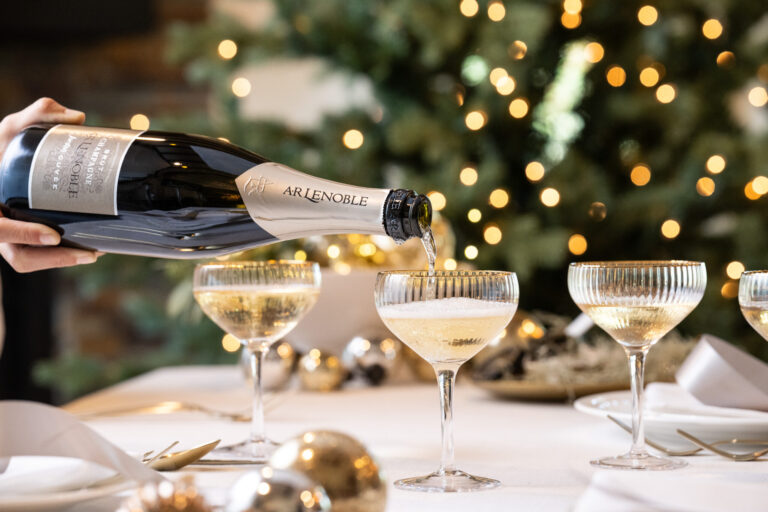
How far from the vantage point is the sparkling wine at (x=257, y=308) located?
3.28ft

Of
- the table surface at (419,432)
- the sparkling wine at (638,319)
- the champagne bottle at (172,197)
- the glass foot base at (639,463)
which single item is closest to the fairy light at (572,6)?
the table surface at (419,432)

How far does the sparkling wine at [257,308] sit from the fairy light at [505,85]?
1426mm

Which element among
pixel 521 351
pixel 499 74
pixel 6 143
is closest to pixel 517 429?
pixel 521 351

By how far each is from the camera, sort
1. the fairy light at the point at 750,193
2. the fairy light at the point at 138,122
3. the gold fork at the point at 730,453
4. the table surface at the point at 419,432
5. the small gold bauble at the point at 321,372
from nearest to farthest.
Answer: the table surface at the point at 419,432, the gold fork at the point at 730,453, the small gold bauble at the point at 321,372, the fairy light at the point at 138,122, the fairy light at the point at 750,193

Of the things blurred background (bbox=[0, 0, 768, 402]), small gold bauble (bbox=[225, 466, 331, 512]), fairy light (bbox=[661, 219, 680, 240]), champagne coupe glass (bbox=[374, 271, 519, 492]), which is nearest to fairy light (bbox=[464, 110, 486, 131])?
blurred background (bbox=[0, 0, 768, 402])

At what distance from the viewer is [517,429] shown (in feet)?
3.46

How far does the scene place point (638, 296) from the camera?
2.83ft

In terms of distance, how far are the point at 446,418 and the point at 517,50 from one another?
1.69 meters

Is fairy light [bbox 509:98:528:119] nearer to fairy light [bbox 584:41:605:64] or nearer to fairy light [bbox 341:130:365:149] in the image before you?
fairy light [bbox 584:41:605:64]

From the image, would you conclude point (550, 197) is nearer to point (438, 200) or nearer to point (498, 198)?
point (498, 198)

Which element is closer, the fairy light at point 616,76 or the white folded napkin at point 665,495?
the white folded napkin at point 665,495

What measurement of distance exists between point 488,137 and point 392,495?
1.88m

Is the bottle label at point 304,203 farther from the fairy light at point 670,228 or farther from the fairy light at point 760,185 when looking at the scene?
the fairy light at point 760,185

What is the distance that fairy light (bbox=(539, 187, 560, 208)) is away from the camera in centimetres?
241
